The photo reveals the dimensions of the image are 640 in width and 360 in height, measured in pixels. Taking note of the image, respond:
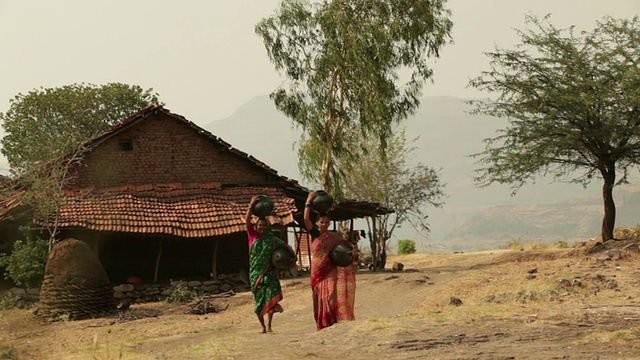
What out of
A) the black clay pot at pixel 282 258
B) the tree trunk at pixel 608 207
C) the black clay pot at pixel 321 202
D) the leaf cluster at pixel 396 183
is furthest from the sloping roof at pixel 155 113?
the leaf cluster at pixel 396 183

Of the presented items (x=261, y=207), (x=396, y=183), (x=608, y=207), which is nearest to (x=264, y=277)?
(x=261, y=207)

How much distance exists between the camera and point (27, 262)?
19.0m

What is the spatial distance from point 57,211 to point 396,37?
12.5 meters

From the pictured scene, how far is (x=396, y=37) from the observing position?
2512cm

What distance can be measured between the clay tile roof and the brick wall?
0.45 metres

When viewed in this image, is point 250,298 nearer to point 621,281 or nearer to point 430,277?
point 430,277

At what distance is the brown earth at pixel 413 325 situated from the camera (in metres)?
8.40

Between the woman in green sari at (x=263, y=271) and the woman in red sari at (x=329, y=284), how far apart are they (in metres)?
0.94

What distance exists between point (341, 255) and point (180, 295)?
10293mm

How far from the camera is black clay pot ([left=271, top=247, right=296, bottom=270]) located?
11.3 m

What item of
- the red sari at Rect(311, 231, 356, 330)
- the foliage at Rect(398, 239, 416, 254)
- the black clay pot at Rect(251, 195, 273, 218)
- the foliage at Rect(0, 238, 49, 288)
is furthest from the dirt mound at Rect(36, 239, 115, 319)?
the foliage at Rect(398, 239, 416, 254)

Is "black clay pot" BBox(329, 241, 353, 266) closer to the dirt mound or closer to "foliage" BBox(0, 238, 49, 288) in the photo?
the dirt mound

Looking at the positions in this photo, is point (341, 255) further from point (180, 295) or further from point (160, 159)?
point (160, 159)

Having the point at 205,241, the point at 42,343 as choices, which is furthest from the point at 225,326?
the point at 205,241
